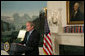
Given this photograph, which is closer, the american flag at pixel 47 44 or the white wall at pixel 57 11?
the american flag at pixel 47 44

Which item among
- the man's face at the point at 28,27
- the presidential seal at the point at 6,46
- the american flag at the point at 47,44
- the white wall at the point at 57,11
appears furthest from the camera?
the white wall at the point at 57,11

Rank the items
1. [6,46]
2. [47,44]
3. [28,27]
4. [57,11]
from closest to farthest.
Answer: [6,46], [28,27], [47,44], [57,11]

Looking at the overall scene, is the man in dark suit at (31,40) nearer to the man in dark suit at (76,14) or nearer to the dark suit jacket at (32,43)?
the dark suit jacket at (32,43)

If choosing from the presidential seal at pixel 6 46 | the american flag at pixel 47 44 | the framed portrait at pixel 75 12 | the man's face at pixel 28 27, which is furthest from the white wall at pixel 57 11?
the presidential seal at pixel 6 46

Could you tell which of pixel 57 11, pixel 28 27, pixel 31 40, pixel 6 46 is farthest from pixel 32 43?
pixel 57 11

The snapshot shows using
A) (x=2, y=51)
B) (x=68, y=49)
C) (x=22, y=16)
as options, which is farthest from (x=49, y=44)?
(x=2, y=51)

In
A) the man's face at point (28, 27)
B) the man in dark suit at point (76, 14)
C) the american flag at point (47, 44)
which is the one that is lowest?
the american flag at point (47, 44)

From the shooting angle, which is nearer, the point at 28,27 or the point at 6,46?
the point at 6,46

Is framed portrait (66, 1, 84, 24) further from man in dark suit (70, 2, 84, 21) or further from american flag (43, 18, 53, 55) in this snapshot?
american flag (43, 18, 53, 55)

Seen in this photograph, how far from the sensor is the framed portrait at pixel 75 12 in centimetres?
730

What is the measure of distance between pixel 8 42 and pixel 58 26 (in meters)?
2.96

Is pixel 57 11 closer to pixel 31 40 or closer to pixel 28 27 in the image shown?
pixel 28 27

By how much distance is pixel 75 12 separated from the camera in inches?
293

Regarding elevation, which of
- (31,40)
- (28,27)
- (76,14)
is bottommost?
(31,40)
